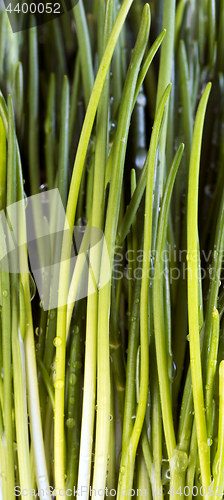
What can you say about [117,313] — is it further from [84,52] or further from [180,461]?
[84,52]

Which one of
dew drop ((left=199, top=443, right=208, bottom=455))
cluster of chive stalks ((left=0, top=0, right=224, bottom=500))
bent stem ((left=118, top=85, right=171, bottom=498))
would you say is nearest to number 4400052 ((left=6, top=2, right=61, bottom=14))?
cluster of chive stalks ((left=0, top=0, right=224, bottom=500))

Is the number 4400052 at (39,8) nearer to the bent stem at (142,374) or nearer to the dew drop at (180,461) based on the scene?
the bent stem at (142,374)

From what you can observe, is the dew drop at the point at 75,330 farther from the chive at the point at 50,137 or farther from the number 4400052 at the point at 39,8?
the number 4400052 at the point at 39,8

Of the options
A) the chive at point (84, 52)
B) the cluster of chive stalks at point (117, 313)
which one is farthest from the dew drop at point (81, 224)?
the chive at point (84, 52)

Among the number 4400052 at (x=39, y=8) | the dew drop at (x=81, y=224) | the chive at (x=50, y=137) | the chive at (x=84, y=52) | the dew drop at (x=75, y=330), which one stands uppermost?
the number 4400052 at (x=39, y=8)

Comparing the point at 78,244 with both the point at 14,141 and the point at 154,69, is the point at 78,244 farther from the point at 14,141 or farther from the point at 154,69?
the point at 154,69

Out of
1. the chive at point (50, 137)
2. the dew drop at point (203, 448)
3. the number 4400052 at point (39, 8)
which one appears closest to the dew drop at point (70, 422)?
the dew drop at point (203, 448)

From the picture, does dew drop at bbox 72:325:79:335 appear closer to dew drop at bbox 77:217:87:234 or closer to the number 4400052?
dew drop at bbox 77:217:87:234

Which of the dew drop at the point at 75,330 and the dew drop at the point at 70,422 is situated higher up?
the dew drop at the point at 75,330

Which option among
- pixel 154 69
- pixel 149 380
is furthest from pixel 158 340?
pixel 154 69
